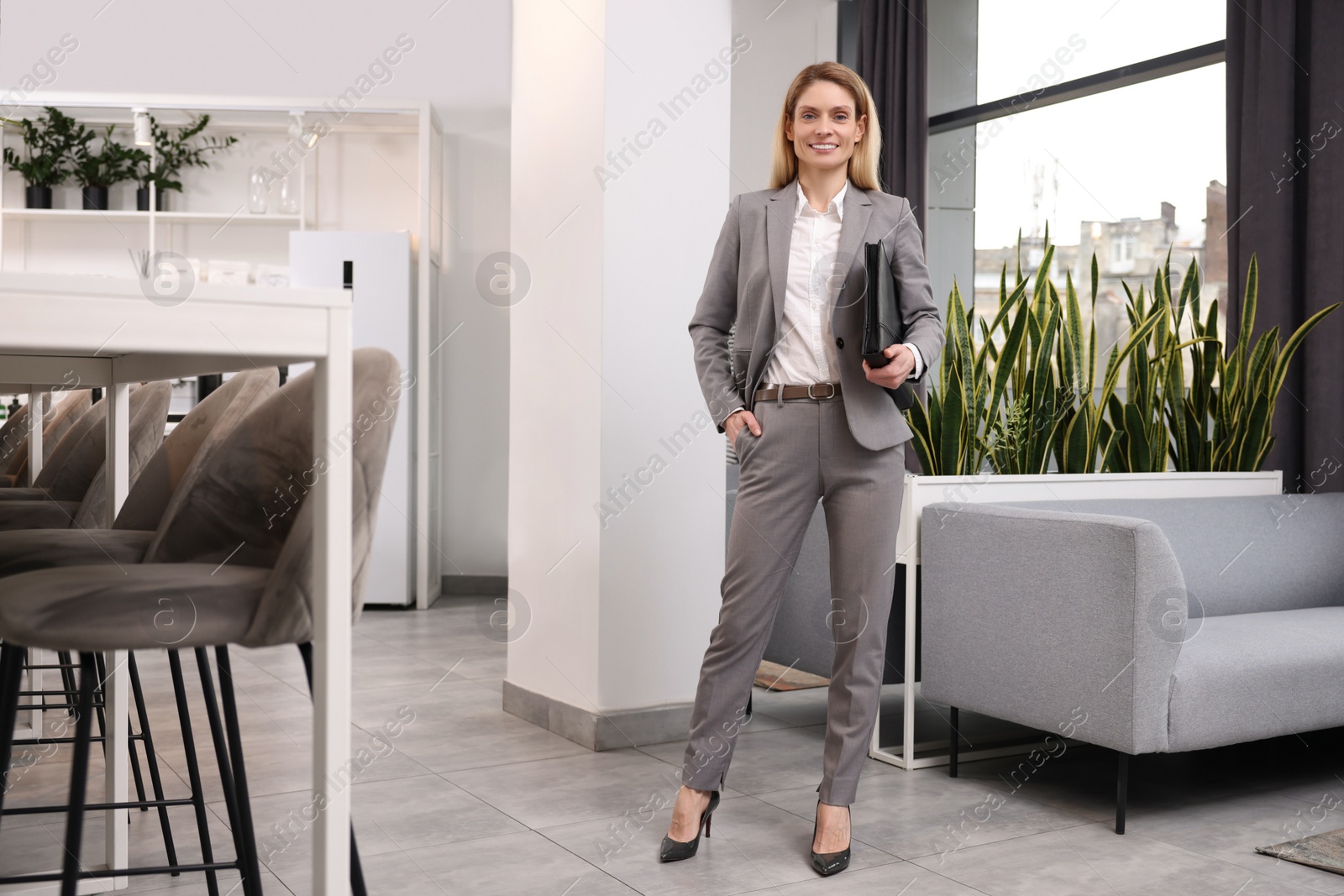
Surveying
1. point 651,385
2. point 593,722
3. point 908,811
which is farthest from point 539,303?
point 908,811

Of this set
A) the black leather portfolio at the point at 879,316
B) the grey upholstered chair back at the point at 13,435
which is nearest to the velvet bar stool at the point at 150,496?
the black leather portfolio at the point at 879,316

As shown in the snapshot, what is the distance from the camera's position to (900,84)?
5180mm

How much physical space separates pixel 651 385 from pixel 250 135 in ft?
11.2

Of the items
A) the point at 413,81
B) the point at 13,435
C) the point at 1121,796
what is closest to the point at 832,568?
the point at 1121,796

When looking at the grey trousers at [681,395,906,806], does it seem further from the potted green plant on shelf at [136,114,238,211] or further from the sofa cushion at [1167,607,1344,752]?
the potted green plant on shelf at [136,114,238,211]

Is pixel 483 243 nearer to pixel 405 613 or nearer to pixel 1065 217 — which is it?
pixel 405 613

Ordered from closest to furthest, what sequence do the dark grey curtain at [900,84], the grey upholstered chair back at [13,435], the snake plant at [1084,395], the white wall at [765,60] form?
the snake plant at [1084,395] < the grey upholstered chair back at [13,435] < the dark grey curtain at [900,84] < the white wall at [765,60]

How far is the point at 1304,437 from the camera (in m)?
3.62

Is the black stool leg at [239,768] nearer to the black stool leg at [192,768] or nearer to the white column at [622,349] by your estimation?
the black stool leg at [192,768]

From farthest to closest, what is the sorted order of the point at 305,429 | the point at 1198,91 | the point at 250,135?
the point at 250,135 → the point at 1198,91 → the point at 305,429

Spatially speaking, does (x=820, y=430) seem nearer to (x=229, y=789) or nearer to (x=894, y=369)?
(x=894, y=369)

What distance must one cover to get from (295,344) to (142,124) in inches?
181

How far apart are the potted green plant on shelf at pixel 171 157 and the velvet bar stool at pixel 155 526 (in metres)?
3.82

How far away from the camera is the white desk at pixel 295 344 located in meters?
1.01
